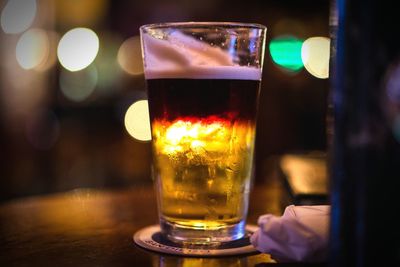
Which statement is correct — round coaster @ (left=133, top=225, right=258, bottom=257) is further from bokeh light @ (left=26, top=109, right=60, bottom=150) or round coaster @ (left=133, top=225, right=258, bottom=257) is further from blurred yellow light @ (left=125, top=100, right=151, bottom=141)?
blurred yellow light @ (left=125, top=100, right=151, bottom=141)

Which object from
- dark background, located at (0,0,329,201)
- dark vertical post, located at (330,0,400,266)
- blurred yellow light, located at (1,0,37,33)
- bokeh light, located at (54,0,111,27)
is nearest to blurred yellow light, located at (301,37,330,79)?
dark background, located at (0,0,329,201)

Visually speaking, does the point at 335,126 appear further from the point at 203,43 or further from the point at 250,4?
the point at 250,4

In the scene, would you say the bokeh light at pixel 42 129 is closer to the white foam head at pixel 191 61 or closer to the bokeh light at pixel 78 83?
the bokeh light at pixel 78 83

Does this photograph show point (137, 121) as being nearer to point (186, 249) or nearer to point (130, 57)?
point (130, 57)

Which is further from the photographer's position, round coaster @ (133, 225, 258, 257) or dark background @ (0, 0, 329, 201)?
dark background @ (0, 0, 329, 201)

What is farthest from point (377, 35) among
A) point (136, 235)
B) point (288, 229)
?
point (136, 235)

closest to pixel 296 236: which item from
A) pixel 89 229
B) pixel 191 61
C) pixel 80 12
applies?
pixel 191 61
